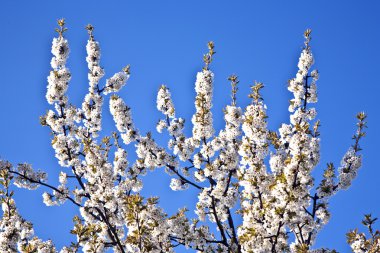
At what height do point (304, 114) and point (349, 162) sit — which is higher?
point (304, 114)

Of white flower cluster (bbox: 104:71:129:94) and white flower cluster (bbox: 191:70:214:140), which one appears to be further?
white flower cluster (bbox: 104:71:129:94)

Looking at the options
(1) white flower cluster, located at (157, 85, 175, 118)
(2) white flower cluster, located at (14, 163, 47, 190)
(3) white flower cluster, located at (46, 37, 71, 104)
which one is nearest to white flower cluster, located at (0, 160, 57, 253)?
(2) white flower cluster, located at (14, 163, 47, 190)

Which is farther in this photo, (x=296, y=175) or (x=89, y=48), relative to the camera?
(x=89, y=48)

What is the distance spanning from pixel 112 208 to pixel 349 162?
5.70 metres

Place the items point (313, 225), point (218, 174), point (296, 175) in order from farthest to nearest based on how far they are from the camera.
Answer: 1. point (218, 174)
2. point (313, 225)
3. point (296, 175)

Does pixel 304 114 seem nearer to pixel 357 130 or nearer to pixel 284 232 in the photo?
pixel 357 130

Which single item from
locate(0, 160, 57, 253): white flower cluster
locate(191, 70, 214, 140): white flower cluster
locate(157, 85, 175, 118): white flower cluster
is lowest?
locate(0, 160, 57, 253): white flower cluster

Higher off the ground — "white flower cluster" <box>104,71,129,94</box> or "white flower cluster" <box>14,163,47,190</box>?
"white flower cluster" <box>104,71,129,94</box>

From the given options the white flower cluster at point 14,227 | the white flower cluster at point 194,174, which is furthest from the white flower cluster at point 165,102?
the white flower cluster at point 14,227

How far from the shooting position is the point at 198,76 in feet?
47.4


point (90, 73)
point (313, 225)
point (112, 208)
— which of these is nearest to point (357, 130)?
point (313, 225)

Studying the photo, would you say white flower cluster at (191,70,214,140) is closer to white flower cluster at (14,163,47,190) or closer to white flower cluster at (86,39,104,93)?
white flower cluster at (86,39,104,93)

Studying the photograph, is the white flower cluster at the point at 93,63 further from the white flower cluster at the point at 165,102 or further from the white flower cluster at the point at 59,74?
the white flower cluster at the point at 165,102

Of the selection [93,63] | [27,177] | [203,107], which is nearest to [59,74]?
[93,63]
